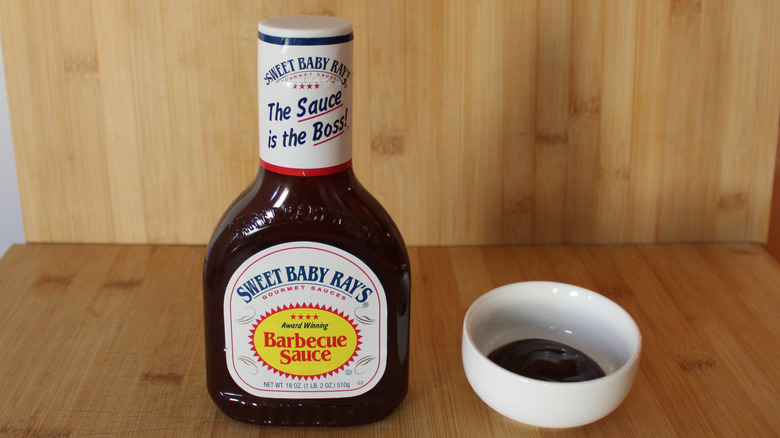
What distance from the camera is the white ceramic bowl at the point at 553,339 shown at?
62 cm

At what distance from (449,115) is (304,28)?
1.26 feet

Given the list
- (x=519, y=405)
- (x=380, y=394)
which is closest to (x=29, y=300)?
(x=380, y=394)

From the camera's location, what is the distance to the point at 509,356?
70 centimetres

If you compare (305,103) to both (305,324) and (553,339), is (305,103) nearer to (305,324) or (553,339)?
(305,324)

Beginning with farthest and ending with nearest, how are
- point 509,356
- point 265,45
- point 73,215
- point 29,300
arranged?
point 73,215
point 29,300
point 509,356
point 265,45

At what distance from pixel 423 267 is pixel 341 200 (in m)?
0.33

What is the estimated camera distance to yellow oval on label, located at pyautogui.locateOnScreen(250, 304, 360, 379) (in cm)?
64

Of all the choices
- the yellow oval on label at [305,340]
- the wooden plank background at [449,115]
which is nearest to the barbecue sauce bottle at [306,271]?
the yellow oval on label at [305,340]

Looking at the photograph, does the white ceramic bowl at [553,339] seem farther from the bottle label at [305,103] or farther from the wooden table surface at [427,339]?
the bottle label at [305,103]

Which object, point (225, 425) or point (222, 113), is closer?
point (225, 425)

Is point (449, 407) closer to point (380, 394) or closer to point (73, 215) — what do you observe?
point (380, 394)

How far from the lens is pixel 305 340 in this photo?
0.65 meters

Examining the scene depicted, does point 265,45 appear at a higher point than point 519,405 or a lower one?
higher

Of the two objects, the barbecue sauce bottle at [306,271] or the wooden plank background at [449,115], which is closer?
the barbecue sauce bottle at [306,271]
